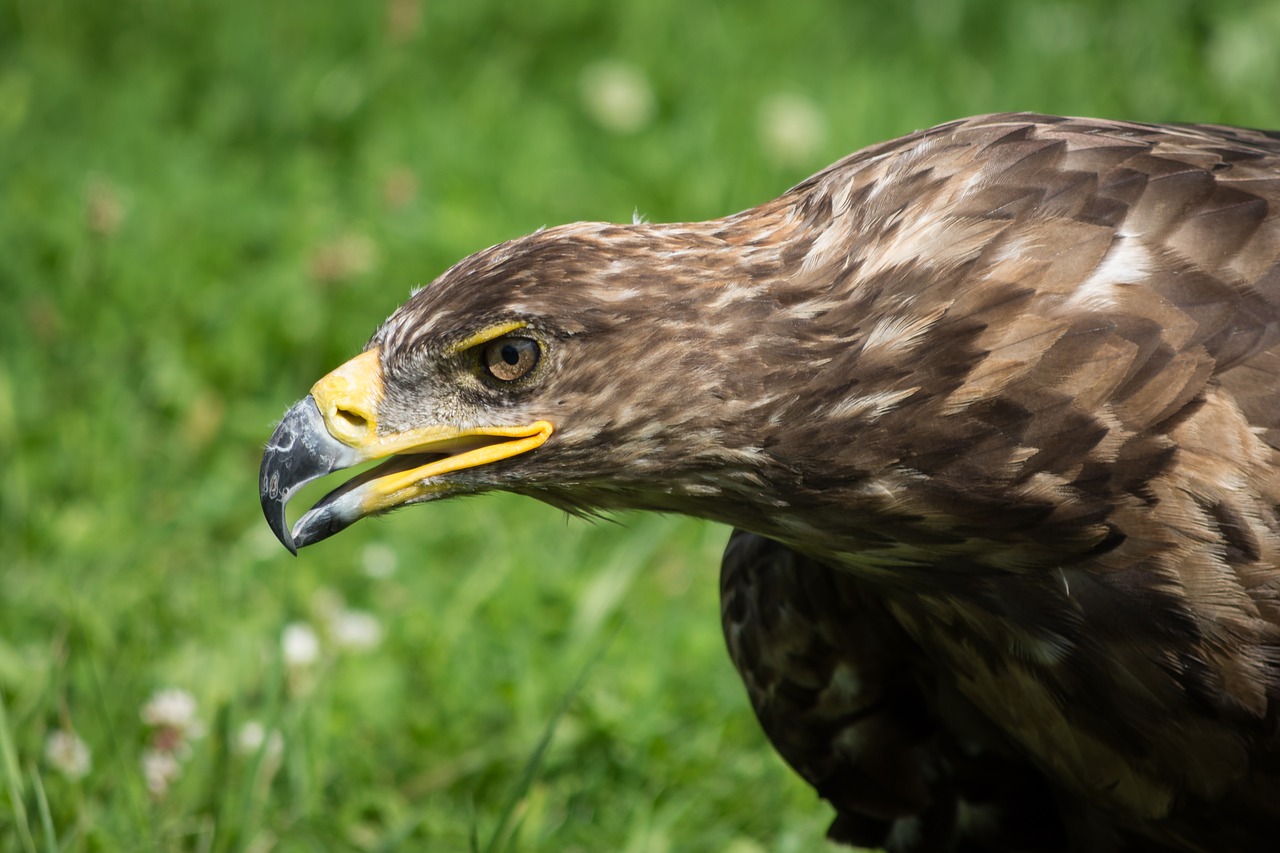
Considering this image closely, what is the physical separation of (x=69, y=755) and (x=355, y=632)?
2.59ft

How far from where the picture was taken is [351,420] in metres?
2.52

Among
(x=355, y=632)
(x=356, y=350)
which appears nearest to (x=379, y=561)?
(x=355, y=632)

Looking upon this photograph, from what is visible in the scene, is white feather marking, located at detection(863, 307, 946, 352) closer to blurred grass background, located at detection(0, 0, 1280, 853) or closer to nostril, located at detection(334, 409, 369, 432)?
nostril, located at detection(334, 409, 369, 432)

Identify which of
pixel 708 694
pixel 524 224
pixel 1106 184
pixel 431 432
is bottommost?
pixel 708 694

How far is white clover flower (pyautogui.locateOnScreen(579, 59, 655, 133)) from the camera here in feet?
19.7

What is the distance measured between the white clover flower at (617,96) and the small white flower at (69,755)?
3.32m

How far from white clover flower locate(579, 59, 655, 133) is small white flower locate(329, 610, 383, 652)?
2562 mm

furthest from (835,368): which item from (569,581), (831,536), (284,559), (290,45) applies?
(290,45)

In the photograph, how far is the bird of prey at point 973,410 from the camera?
2236 millimetres

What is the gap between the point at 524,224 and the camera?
5.48 m

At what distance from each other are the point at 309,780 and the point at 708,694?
3.14 feet

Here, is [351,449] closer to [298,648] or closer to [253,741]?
[253,741]

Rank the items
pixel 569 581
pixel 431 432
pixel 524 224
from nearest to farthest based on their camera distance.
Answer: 1. pixel 431 432
2. pixel 569 581
3. pixel 524 224

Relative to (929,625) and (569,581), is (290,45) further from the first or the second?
(929,625)
